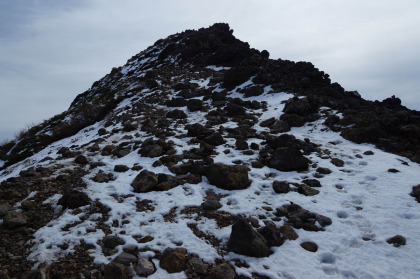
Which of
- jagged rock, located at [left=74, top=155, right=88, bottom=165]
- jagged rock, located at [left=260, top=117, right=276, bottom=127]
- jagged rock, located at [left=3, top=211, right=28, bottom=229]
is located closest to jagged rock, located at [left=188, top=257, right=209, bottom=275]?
jagged rock, located at [left=3, top=211, right=28, bottom=229]

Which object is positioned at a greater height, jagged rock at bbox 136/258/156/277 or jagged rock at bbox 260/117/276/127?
jagged rock at bbox 260/117/276/127

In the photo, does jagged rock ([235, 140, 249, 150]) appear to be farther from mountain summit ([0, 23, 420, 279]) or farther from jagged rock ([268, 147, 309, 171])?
jagged rock ([268, 147, 309, 171])

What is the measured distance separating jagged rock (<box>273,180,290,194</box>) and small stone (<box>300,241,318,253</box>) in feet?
8.83

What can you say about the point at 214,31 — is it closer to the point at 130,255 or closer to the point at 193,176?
the point at 193,176

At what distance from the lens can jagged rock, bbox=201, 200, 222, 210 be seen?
8836 millimetres

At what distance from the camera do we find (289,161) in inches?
447

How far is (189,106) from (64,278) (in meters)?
16.2

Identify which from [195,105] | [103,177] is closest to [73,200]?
[103,177]

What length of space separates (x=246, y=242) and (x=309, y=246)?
1806 mm

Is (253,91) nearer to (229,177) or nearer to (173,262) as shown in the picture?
(229,177)

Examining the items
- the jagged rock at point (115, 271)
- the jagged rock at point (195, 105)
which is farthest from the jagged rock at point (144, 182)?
the jagged rock at point (195, 105)

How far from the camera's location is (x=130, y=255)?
6512 millimetres

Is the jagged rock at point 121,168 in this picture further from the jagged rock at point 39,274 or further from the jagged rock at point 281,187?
the jagged rock at point 281,187

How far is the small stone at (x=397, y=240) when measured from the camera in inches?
268
